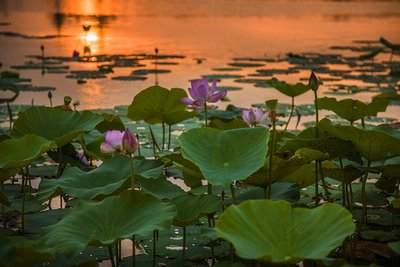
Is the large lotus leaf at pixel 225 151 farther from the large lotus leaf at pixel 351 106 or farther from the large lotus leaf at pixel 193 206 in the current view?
the large lotus leaf at pixel 351 106

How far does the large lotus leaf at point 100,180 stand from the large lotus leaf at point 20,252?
0.28 meters

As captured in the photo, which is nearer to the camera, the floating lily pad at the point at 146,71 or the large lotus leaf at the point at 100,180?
the large lotus leaf at the point at 100,180

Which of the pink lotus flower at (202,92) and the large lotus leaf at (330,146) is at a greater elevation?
the pink lotus flower at (202,92)

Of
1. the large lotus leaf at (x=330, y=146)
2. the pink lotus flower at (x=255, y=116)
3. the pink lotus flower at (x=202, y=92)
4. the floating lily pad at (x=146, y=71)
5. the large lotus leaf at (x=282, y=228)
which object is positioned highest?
the pink lotus flower at (x=202, y=92)

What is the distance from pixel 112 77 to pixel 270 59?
7.16 feet

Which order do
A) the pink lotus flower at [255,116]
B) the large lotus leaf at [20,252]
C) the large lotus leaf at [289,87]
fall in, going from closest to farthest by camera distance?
the large lotus leaf at [20,252], the pink lotus flower at [255,116], the large lotus leaf at [289,87]

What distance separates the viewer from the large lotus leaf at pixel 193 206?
56.7 inches

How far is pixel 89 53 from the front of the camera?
277 inches

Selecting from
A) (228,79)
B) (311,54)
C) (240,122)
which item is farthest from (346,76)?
(240,122)

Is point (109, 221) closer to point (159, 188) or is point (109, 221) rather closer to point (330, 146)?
point (159, 188)

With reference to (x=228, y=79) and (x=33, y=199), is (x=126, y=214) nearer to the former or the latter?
(x=33, y=199)

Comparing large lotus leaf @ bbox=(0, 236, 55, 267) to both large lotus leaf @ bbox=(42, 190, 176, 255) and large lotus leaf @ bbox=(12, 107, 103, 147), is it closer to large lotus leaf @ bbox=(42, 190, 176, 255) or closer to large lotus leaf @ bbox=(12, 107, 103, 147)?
large lotus leaf @ bbox=(42, 190, 176, 255)

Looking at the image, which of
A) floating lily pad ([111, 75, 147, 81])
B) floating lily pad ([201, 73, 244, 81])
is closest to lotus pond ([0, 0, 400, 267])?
floating lily pad ([111, 75, 147, 81])

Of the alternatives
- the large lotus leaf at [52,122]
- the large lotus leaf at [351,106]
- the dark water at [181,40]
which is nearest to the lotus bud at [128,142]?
the large lotus leaf at [52,122]
